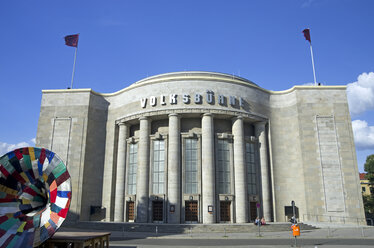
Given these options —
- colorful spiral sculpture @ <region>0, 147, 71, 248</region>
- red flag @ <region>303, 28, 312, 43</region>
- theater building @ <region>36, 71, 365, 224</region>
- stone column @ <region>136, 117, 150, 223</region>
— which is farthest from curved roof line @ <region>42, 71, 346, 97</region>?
colorful spiral sculpture @ <region>0, 147, 71, 248</region>

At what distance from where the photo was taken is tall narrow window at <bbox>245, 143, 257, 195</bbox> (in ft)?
131

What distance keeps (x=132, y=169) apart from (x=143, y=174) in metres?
3.78

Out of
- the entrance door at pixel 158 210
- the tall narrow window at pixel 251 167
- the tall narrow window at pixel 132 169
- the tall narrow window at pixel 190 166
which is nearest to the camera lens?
the entrance door at pixel 158 210

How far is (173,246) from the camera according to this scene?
19.9 meters

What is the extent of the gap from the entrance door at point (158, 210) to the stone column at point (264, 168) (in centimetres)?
1317

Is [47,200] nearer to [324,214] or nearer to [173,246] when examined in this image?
[173,246]

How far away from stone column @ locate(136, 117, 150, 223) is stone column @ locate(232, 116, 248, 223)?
37.0ft

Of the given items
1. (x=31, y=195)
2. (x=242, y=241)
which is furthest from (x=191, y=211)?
(x=31, y=195)

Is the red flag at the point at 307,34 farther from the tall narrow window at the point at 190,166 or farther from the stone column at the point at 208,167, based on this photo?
the tall narrow window at the point at 190,166

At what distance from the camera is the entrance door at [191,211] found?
37.2m

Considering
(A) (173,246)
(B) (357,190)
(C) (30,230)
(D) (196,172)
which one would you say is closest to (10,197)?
(C) (30,230)

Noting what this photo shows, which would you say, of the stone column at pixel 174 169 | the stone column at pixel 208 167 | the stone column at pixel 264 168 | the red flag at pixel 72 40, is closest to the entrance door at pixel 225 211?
the stone column at pixel 208 167

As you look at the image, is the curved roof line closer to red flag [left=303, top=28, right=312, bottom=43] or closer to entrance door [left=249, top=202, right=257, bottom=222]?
red flag [left=303, top=28, right=312, bottom=43]

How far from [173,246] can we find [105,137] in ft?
89.4
